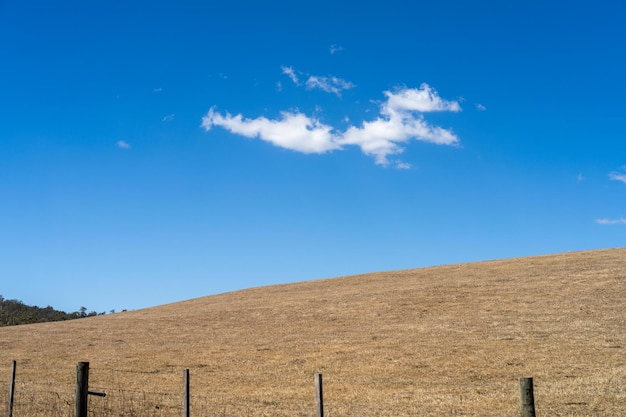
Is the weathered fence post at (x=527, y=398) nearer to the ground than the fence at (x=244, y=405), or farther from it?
farther from it

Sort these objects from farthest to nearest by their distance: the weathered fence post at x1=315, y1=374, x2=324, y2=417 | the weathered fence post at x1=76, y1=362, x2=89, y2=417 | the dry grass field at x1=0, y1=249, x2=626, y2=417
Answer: the dry grass field at x1=0, y1=249, x2=626, y2=417
the weathered fence post at x1=315, y1=374, x2=324, y2=417
the weathered fence post at x1=76, y1=362, x2=89, y2=417

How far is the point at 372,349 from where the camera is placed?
28484 millimetres

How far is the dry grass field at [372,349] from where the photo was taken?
59.3ft

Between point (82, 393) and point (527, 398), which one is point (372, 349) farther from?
point (527, 398)

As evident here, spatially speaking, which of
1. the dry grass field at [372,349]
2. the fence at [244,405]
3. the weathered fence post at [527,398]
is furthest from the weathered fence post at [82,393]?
the weathered fence post at [527,398]

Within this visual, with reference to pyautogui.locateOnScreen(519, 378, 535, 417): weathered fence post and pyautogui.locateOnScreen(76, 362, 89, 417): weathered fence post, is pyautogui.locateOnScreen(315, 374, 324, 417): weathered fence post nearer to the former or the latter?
pyautogui.locateOnScreen(519, 378, 535, 417): weathered fence post

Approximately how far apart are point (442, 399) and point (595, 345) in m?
9.99

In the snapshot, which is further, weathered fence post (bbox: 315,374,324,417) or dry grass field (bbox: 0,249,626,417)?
dry grass field (bbox: 0,249,626,417)

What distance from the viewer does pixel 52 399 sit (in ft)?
62.0

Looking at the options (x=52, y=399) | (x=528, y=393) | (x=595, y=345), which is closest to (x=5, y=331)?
(x=52, y=399)

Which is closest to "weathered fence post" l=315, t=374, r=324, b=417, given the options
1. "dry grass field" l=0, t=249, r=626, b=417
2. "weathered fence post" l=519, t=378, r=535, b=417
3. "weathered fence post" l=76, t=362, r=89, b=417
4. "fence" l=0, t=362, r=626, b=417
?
"fence" l=0, t=362, r=626, b=417

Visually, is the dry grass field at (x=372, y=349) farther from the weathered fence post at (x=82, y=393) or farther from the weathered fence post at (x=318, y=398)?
the weathered fence post at (x=318, y=398)

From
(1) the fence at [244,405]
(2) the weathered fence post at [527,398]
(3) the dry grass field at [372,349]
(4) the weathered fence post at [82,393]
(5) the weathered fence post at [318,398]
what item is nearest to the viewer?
(2) the weathered fence post at [527,398]

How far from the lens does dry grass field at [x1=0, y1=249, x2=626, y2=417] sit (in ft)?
59.3
